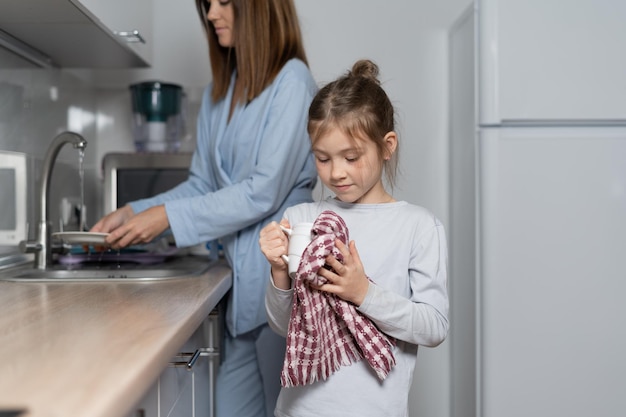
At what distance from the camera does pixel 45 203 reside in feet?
5.04

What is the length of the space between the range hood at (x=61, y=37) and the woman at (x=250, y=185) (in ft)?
0.94

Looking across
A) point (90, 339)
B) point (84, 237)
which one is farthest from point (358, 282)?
point (84, 237)

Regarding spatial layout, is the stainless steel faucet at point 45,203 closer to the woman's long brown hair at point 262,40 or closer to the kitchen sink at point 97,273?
the kitchen sink at point 97,273

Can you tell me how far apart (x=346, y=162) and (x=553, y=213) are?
38.6 inches

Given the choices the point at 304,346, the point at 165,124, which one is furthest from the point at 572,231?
the point at 165,124

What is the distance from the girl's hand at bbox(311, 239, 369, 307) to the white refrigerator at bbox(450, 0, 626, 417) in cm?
92

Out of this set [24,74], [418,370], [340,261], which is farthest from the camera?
[418,370]

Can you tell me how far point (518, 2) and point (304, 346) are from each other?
1.23 meters

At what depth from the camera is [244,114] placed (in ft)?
4.86

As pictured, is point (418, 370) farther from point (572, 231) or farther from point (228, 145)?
point (228, 145)

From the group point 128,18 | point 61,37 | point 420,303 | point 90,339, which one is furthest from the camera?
point 128,18

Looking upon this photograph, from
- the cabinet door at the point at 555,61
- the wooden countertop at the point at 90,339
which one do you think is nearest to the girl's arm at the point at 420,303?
the wooden countertop at the point at 90,339

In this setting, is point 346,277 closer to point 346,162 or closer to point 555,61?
point 346,162

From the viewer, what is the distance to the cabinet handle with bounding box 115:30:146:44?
156 centimetres
